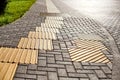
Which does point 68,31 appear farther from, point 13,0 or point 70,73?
point 13,0

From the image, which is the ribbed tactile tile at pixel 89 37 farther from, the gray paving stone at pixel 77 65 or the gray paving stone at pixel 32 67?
the gray paving stone at pixel 32 67

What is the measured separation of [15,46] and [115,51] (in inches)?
110

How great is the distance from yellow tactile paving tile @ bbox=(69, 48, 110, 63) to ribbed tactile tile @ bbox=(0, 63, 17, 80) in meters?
1.57

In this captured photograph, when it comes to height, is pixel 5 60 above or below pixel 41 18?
above

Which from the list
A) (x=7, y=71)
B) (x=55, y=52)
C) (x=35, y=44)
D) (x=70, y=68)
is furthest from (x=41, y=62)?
(x=35, y=44)

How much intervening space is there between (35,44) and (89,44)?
165 cm

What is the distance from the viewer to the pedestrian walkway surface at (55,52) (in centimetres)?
489

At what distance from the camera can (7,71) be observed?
15.6ft

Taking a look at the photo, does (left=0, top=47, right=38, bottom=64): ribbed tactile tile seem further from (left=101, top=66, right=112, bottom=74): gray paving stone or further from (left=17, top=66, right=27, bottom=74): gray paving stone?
(left=101, top=66, right=112, bottom=74): gray paving stone

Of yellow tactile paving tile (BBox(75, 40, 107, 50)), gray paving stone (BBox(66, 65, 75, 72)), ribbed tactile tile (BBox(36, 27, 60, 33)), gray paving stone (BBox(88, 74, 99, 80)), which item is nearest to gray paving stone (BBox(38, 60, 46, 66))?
gray paving stone (BBox(66, 65, 75, 72))

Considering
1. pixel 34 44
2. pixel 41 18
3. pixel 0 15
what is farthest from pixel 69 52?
pixel 0 15

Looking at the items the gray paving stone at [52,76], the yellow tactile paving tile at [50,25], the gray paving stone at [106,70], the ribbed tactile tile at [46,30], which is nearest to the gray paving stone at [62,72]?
the gray paving stone at [52,76]

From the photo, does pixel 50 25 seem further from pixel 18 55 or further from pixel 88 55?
pixel 18 55

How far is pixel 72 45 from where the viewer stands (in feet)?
22.2
